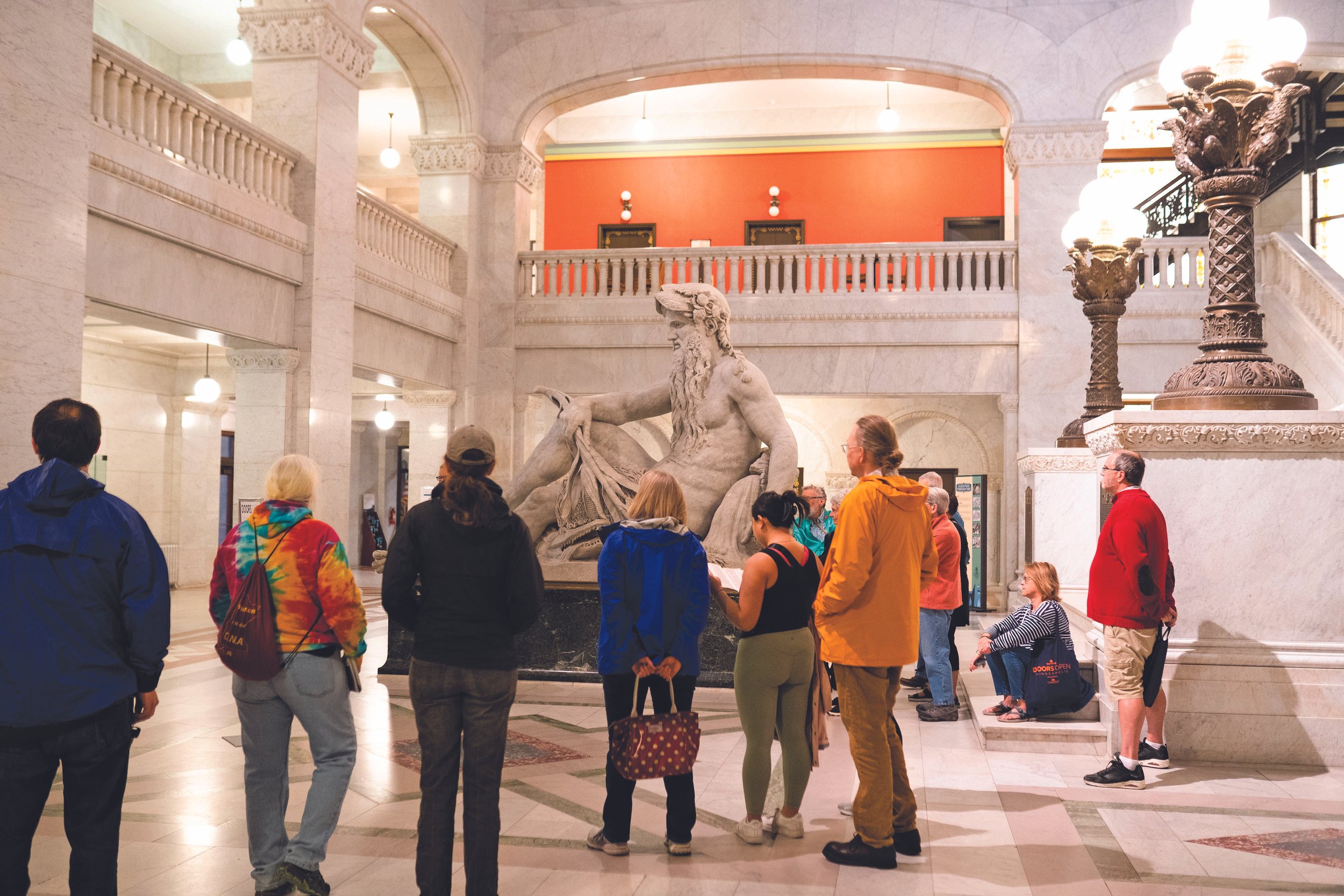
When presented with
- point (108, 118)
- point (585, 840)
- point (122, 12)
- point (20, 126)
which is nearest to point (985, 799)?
point (585, 840)

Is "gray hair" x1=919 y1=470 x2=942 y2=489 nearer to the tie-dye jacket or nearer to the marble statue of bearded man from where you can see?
the marble statue of bearded man

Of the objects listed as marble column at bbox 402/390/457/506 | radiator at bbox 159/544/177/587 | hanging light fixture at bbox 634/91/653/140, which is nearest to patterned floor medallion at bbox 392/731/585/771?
marble column at bbox 402/390/457/506

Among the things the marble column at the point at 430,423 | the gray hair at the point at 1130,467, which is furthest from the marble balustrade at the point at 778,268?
the gray hair at the point at 1130,467

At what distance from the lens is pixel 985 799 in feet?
16.1

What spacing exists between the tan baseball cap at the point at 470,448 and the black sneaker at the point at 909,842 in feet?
7.15

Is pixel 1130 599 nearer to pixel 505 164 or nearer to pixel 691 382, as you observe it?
pixel 691 382

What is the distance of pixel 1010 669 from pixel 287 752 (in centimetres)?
431

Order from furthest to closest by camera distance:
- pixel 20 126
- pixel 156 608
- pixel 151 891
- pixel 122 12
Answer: pixel 122 12 < pixel 20 126 < pixel 151 891 < pixel 156 608

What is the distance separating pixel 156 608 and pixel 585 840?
1955mm

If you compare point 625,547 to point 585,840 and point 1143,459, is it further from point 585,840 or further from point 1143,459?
point 1143,459

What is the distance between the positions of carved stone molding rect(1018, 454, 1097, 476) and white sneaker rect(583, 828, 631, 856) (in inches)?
269

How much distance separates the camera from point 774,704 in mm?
4109

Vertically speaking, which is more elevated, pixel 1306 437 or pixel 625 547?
pixel 1306 437

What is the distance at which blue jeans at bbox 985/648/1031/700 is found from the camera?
6.24m
